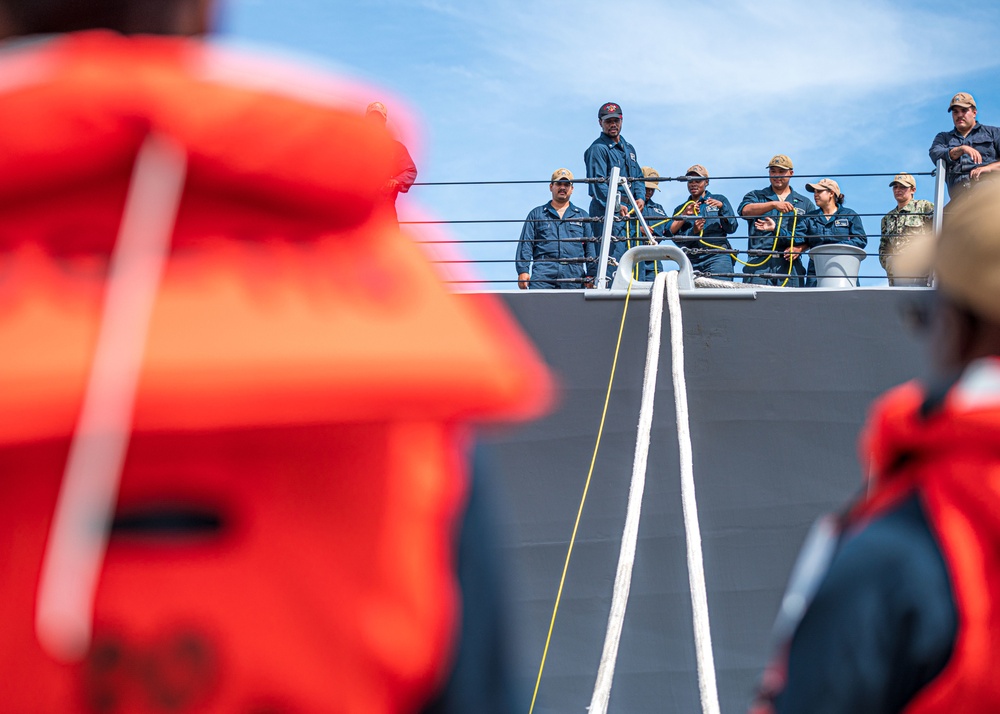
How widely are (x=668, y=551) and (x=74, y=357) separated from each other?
5393 mm

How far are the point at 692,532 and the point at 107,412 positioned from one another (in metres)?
4.44

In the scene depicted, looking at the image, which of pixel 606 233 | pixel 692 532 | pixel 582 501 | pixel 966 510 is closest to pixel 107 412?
pixel 966 510

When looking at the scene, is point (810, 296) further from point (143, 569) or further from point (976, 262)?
point (143, 569)

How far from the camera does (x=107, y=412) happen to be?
1.69 ft

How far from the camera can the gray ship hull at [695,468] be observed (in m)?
5.54

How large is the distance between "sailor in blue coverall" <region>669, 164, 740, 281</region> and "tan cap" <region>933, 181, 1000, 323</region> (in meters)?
6.01

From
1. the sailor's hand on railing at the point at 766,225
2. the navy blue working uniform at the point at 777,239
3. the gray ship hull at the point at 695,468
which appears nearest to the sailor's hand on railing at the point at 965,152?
the navy blue working uniform at the point at 777,239

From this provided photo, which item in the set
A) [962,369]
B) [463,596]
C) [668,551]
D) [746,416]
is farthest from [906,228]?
[463,596]

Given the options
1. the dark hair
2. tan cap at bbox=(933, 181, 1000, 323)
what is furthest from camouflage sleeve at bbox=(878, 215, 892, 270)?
the dark hair

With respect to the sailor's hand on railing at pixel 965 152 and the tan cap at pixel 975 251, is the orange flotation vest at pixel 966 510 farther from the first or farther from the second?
the sailor's hand on railing at pixel 965 152

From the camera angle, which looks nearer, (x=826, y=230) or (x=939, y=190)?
(x=939, y=190)

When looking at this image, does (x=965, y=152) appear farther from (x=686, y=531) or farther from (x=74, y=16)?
(x=74, y=16)

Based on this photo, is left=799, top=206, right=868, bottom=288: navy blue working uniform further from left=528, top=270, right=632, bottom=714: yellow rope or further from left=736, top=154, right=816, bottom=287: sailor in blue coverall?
left=528, top=270, right=632, bottom=714: yellow rope

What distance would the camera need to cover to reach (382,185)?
2.07ft
